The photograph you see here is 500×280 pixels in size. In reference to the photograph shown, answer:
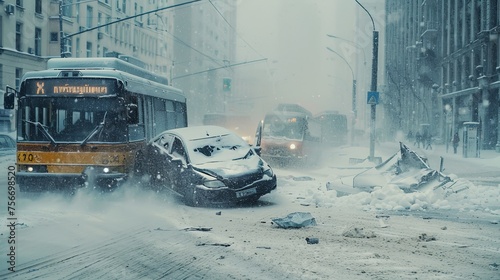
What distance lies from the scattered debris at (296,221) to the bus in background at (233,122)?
95.1 feet

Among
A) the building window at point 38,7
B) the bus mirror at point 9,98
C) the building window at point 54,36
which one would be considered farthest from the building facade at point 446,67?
the building window at point 38,7

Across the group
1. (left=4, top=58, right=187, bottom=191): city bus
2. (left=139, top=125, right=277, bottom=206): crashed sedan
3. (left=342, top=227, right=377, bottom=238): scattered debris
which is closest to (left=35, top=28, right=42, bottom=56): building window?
(left=4, top=58, right=187, bottom=191): city bus

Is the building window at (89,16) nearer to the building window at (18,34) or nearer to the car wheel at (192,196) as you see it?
the building window at (18,34)

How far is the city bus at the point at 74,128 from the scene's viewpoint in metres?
12.3

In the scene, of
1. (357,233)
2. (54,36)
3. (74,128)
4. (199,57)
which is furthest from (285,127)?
(199,57)

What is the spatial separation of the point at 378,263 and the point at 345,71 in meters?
165

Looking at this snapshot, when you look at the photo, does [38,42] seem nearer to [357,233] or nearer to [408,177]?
[408,177]

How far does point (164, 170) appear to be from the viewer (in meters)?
13.1

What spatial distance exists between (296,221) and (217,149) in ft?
13.4

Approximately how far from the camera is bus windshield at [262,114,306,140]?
25406mm

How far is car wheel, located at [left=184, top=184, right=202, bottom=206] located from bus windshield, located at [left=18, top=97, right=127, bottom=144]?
6.11 ft

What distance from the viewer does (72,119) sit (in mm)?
12562

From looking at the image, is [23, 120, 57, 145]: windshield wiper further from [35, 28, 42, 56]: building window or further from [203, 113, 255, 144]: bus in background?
[35, 28, 42, 56]: building window

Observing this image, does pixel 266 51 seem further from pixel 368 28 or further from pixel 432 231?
pixel 432 231
